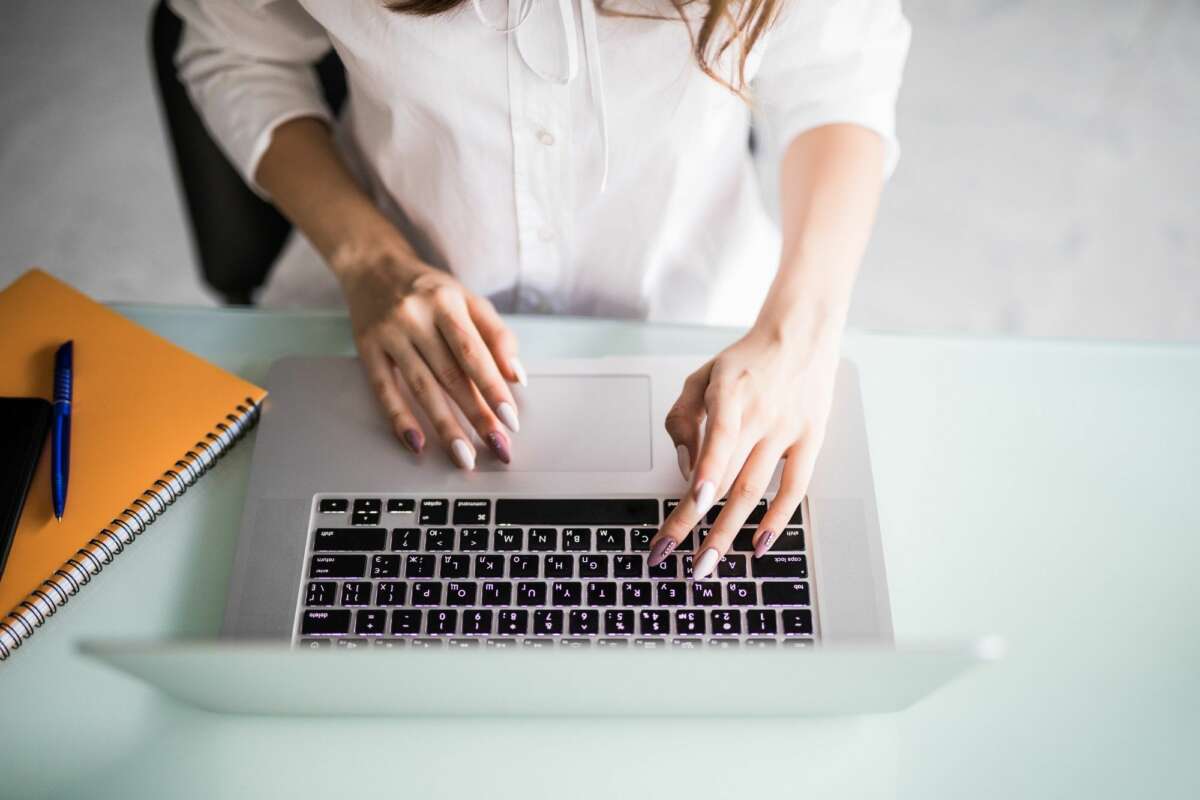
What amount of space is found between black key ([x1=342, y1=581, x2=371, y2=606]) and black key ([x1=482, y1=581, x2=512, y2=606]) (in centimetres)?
8

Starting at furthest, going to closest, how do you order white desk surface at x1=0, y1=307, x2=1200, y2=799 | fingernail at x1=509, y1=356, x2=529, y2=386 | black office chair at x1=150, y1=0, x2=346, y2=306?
black office chair at x1=150, y1=0, x2=346, y2=306
fingernail at x1=509, y1=356, x2=529, y2=386
white desk surface at x1=0, y1=307, x2=1200, y2=799

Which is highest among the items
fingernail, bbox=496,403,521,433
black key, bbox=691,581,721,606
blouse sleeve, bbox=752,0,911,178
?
blouse sleeve, bbox=752,0,911,178

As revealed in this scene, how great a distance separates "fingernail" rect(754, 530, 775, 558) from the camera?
60 centimetres

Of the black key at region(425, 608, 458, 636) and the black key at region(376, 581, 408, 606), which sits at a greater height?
the black key at region(376, 581, 408, 606)

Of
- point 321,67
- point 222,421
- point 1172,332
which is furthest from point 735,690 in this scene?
point 1172,332

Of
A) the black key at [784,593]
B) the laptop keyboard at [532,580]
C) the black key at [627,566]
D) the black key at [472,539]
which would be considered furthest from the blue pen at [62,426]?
the black key at [784,593]

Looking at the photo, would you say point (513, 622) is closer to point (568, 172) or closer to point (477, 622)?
point (477, 622)

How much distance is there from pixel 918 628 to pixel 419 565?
1.13 ft

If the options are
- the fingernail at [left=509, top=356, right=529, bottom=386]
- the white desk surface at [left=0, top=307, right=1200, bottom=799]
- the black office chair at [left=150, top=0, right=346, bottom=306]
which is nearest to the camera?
the white desk surface at [left=0, top=307, right=1200, bottom=799]

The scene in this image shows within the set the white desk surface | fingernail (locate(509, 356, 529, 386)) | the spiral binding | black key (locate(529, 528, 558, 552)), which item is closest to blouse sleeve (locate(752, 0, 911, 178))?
the white desk surface

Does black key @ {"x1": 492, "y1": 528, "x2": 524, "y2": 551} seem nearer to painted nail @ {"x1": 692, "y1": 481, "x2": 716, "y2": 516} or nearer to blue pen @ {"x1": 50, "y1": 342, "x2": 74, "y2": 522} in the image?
painted nail @ {"x1": 692, "y1": 481, "x2": 716, "y2": 516}

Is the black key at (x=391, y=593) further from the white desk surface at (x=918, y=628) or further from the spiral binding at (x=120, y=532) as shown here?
the spiral binding at (x=120, y=532)

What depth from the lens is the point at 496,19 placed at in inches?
25.4

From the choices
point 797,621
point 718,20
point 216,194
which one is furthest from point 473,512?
point 216,194
